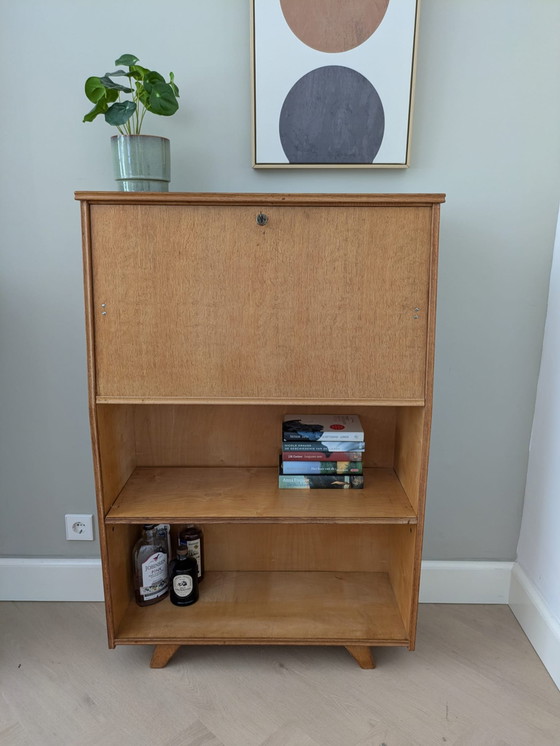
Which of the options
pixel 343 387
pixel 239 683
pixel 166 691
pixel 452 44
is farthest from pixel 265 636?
pixel 452 44

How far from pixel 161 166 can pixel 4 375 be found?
844 millimetres

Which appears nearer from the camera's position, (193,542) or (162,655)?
(162,655)

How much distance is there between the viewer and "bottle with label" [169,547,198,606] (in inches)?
63.5

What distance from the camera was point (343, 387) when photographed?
133 centimetres

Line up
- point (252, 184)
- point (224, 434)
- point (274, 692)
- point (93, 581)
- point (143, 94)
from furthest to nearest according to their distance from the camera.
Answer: point (93, 581) → point (224, 434) → point (252, 184) → point (274, 692) → point (143, 94)

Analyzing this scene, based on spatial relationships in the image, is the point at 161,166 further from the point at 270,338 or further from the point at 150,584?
the point at 150,584

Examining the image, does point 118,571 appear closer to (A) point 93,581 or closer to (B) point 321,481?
(A) point 93,581

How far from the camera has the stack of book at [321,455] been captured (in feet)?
5.08

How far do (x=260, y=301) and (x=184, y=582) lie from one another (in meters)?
0.89

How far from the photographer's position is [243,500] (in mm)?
1505

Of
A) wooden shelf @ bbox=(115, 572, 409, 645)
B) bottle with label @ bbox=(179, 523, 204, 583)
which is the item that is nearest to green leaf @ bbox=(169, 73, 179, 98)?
bottle with label @ bbox=(179, 523, 204, 583)

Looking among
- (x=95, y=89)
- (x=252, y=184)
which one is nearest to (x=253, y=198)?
(x=252, y=184)

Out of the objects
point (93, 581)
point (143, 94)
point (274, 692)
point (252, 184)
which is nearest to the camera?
point (143, 94)

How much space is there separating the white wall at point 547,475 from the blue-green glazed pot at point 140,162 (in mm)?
1148
